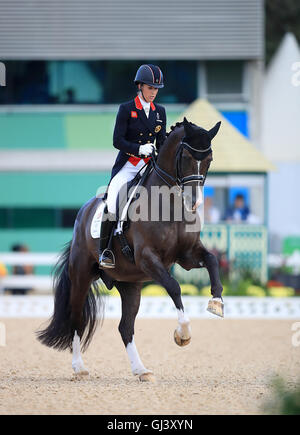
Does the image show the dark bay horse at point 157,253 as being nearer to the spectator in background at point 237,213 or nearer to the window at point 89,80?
the spectator in background at point 237,213

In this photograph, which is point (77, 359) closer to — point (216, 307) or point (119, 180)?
point (119, 180)

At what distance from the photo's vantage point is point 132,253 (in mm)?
6922

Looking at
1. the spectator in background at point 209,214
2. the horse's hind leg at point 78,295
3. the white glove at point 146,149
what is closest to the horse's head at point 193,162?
the white glove at point 146,149

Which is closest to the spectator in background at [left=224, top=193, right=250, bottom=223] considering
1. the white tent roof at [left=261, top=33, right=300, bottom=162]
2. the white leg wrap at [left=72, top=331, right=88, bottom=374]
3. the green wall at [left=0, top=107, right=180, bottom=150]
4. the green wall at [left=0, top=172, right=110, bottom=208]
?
the green wall at [left=0, top=172, right=110, bottom=208]

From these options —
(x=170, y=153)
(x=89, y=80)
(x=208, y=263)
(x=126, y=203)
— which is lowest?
(x=208, y=263)

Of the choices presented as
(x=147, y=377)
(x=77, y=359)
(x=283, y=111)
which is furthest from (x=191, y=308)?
(x=283, y=111)

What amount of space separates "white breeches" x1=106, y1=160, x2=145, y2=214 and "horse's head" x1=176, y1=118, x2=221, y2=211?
880 mm

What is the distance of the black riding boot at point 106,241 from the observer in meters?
7.08

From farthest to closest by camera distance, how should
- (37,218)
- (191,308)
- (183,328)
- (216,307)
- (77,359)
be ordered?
(37,218)
(191,308)
(77,359)
(216,307)
(183,328)

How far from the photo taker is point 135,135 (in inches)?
275

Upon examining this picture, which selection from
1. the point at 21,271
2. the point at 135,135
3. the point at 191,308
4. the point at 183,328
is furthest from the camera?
the point at 21,271

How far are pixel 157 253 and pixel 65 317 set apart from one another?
1706 millimetres

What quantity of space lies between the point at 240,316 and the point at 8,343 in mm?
4269

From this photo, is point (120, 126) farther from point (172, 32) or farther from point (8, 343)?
point (172, 32)
